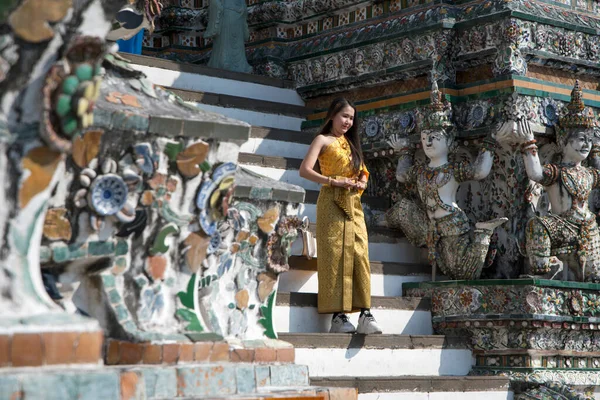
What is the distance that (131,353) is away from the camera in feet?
16.6

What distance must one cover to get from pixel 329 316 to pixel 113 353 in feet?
12.9

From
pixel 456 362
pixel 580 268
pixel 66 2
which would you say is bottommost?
pixel 456 362

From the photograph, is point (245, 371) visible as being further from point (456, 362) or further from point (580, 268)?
point (580, 268)

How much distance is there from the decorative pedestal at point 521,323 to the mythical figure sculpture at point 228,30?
3254 mm

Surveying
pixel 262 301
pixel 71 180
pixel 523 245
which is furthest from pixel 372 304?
pixel 71 180

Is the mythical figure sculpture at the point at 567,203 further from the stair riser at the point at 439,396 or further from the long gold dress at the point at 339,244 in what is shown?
the long gold dress at the point at 339,244

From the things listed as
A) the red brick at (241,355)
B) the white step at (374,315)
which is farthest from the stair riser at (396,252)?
the red brick at (241,355)

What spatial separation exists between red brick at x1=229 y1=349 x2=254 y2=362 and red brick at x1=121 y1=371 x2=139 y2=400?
1.08 m

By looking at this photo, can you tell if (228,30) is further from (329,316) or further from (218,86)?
(329,316)

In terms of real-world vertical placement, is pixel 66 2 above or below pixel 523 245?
above

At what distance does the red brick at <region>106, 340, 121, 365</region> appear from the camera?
16.6ft

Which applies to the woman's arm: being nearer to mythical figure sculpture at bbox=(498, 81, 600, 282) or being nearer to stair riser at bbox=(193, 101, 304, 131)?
mythical figure sculpture at bbox=(498, 81, 600, 282)

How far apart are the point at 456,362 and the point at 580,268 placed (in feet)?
4.34

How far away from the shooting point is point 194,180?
5359mm
